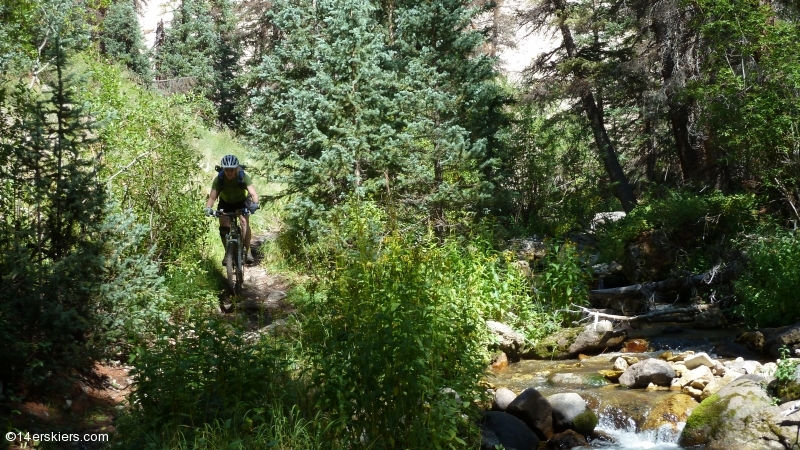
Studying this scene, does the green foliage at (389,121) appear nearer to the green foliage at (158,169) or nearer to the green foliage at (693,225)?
the green foliage at (158,169)

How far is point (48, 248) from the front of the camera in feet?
23.3

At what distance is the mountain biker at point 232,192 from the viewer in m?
10.1

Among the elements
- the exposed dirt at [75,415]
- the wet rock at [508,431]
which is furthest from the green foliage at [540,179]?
the exposed dirt at [75,415]

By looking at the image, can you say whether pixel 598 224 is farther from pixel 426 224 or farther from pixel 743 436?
pixel 743 436

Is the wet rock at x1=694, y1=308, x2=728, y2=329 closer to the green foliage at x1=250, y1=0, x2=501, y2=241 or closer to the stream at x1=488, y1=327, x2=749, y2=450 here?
the stream at x1=488, y1=327, x2=749, y2=450

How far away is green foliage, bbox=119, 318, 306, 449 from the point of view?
544 cm

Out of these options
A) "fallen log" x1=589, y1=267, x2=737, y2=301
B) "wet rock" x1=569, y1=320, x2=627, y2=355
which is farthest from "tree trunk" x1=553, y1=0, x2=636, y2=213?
"wet rock" x1=569, y1=320, x2=627, y2=355

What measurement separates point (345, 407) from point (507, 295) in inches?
250

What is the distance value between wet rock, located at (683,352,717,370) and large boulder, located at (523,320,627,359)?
5.50 feet

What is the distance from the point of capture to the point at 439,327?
6.05 metres

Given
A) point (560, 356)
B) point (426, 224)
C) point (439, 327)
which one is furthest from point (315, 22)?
point (439, 327)

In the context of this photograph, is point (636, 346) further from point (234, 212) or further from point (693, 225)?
point (234, 212)

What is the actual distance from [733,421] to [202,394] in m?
5.52

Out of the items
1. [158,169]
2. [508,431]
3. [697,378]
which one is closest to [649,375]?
[697,378]
